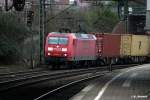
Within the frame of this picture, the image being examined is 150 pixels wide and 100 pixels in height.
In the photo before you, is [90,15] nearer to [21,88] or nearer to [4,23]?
[4,23]

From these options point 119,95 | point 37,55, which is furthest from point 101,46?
point 119,95

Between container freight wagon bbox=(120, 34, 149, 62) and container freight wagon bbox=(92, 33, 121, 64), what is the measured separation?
4.67ft

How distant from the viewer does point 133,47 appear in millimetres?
65312

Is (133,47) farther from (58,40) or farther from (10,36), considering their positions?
(58,40)

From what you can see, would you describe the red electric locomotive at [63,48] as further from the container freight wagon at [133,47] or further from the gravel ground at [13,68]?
the container freight wagon at [133,47]

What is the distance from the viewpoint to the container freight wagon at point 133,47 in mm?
63234

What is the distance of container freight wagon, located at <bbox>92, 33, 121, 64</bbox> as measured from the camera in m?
56.8

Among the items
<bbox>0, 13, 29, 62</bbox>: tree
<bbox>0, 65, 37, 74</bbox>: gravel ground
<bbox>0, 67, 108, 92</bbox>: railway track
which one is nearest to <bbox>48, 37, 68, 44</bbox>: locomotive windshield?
<bbox>0, 65, 37, 74</bbox>: gravel ground

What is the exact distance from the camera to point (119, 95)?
68.7 ft

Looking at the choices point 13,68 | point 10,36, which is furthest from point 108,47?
point 13,68

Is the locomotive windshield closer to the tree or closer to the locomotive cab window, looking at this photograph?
the locomotive cab window

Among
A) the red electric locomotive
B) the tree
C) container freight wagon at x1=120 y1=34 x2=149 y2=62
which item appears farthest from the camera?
container freight wagon at x1=120 y1=34 x2=149 y2=62

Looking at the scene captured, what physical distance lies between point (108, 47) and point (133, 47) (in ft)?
24.3

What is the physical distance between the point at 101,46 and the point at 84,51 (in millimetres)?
4624
